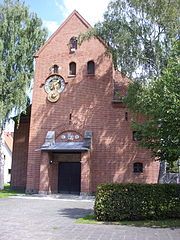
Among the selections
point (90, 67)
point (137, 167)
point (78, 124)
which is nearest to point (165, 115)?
point (137, 167)

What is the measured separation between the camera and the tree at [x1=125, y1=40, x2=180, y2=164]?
13414 mm

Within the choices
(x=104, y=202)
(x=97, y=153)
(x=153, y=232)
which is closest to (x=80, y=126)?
(x=97, y=153)

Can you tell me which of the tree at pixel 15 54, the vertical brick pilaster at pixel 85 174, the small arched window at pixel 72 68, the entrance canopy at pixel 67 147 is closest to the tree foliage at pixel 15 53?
the tree at pixel 15 54

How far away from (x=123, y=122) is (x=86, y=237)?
63.0 feet

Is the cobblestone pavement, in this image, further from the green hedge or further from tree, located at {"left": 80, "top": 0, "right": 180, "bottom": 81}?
tree, located at {"left": 80, "top": 0, "right": 180, "bottom": 81}

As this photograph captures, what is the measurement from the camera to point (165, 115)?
44.3 ft

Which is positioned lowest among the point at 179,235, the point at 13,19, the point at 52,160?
the point at 179,235

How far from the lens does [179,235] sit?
11367 millimetres

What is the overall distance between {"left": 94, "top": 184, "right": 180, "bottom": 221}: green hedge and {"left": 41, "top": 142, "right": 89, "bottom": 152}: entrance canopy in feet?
42.7

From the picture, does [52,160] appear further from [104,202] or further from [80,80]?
[104,202]

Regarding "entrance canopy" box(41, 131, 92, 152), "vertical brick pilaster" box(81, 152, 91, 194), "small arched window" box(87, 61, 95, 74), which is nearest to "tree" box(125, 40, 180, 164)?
"vertical brick pilaster" box(81, 152, 91, 194)

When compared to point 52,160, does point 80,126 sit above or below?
above

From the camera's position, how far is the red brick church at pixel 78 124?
2868 cm

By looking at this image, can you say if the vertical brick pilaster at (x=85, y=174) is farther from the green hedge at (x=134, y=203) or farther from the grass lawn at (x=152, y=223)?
the grass lawn at (x=152, y=223)
